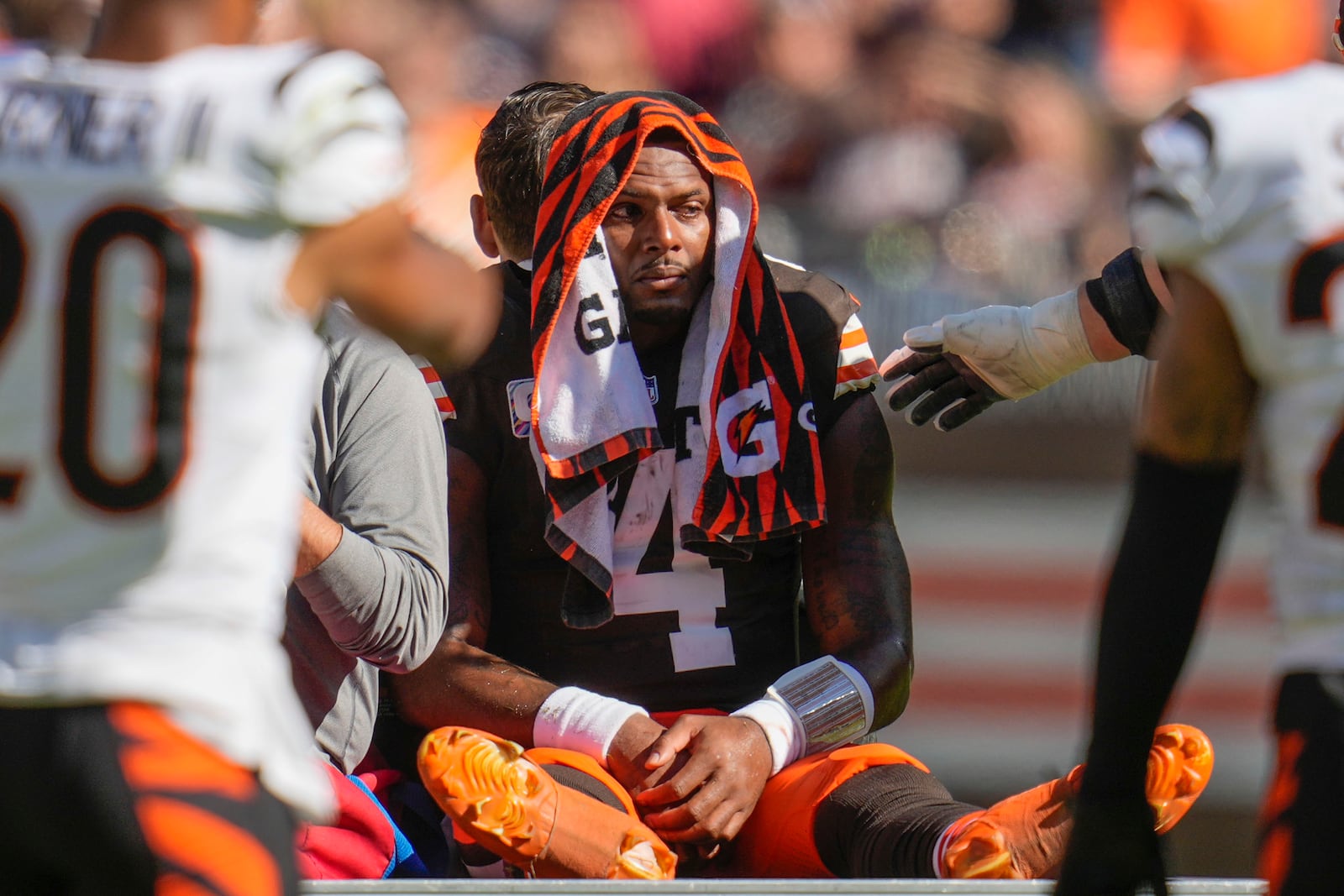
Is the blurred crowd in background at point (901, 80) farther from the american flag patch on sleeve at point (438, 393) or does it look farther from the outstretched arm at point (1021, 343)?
the outstretched arm at point (1021, 343)

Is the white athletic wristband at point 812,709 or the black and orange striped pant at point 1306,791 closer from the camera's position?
the black and orange striped pant at point 1306,791

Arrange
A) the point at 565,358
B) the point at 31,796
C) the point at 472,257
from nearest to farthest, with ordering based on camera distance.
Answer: the point at 31,796, the point at 565,358, the point at 472,257

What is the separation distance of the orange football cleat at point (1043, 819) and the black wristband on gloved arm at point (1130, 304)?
0.60 m

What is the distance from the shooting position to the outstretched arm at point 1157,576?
1.59 meters

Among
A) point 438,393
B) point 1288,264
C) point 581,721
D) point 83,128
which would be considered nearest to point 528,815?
point 581,721

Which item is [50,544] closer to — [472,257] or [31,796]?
[31,796]

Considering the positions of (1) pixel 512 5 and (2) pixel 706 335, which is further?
(1) pixel 512 5

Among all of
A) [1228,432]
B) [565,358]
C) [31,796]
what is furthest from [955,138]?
[31,796]

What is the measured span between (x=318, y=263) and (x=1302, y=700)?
3.17ft

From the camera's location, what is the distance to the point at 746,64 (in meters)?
6.71

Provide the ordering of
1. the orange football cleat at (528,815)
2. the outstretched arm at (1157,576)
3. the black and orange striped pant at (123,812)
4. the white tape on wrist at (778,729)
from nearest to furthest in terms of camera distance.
Answer: the black and orange striped pant at (123,812) < the outstretched arm at (1157,576) < the orange football cleat at (528,815) < the white tape on wrist at (778,729)

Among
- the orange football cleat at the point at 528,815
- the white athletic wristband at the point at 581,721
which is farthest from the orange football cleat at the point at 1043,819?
the white athletic wristband at the point at 581,721

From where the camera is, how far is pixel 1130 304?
102 inches

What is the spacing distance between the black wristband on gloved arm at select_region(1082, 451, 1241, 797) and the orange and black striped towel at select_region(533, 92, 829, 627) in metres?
1.21
